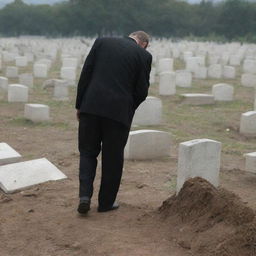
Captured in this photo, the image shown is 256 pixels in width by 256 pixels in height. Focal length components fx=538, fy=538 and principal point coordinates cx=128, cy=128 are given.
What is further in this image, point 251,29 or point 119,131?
point 251,29

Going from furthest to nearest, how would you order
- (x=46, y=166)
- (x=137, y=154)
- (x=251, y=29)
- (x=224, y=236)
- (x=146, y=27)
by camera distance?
(x=146, y=27) < (x=251, y=29) < (x=137, y=154) < (x=46, y=166) < (x=224, y=236)

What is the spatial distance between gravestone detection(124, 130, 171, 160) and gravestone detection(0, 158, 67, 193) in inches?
50.4

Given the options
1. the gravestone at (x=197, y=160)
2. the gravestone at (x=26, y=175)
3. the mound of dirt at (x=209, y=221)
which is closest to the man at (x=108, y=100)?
the mound of dirt at (x=209, y=221)

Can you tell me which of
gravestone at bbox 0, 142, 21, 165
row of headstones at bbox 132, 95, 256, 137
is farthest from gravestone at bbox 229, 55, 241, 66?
gravestone at bbox 0, 142, 21, 165

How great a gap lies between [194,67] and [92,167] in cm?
1583

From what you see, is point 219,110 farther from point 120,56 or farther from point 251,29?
point 251,29

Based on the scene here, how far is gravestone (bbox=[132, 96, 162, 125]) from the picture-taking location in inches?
388

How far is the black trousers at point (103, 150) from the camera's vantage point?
182 inches

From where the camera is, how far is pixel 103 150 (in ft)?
15.5

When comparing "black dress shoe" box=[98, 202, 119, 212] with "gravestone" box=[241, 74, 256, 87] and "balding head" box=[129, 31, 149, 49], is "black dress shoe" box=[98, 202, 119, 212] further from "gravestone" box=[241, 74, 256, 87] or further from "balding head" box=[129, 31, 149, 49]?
"gravestone" box=[241, 74, 256, 87]

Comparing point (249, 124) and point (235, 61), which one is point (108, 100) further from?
point (235, 61)

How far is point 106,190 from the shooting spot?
4770mm

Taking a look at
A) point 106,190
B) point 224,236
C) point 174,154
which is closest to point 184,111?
point 174,154

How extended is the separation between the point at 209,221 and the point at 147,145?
3066 millimetres
